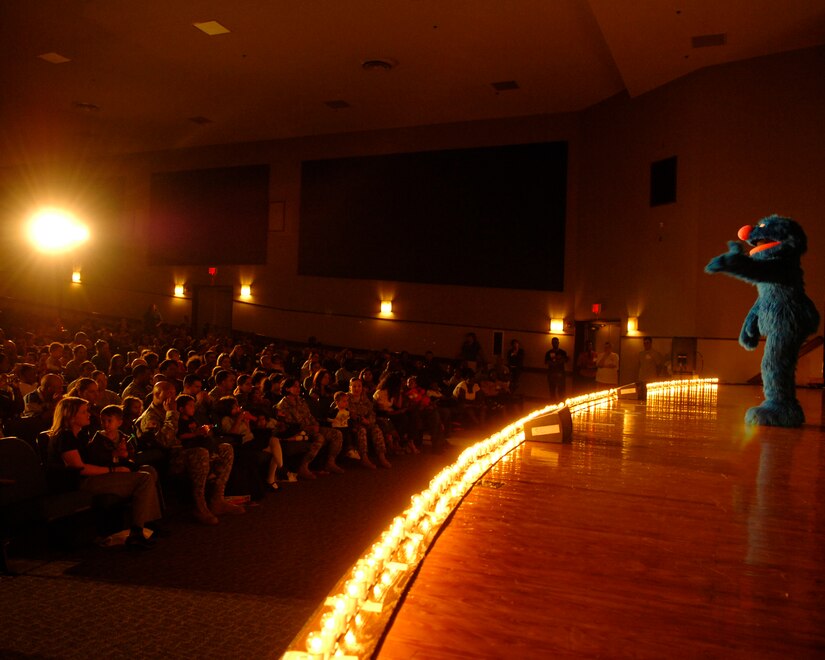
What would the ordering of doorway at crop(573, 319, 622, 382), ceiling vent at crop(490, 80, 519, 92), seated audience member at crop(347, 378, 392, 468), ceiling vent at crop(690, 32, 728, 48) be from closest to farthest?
seated audience member at crop(347, 378, 392, 468), ceiling vent at crop(690, 32, 728, 48), ceiling vent at crop(490, 80, 519, 92), doorway at crop(573, 319, 622, 382)

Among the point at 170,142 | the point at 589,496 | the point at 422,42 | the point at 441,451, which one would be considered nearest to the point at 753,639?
the point at 589,496

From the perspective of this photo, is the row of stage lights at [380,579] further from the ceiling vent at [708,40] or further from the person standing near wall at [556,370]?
the person standing near wall at [556,370]

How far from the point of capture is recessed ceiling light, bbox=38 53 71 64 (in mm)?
12234

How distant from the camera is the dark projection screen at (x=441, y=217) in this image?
1453cm

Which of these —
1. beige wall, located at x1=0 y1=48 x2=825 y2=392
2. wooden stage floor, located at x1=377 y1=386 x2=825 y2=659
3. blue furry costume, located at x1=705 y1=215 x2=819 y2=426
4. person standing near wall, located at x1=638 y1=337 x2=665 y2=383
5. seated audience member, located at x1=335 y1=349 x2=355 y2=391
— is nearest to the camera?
wooden stage floor, located at x1=377 y1=386 x2=825 y2=659

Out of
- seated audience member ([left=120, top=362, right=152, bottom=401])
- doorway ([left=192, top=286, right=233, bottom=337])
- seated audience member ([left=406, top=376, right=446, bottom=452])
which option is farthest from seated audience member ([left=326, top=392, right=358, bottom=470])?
doorway ([left=192, top=286, right=233, bottom=337])

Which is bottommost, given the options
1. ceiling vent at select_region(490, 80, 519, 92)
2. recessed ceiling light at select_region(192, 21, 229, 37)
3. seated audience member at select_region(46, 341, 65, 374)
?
seated audience member at select_region(46, 341, 65, 374)

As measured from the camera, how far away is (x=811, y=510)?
3.50m

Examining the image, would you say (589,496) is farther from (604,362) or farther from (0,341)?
(604,362)

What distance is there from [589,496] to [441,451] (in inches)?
193

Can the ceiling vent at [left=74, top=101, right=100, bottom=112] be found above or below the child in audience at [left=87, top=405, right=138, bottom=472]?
above

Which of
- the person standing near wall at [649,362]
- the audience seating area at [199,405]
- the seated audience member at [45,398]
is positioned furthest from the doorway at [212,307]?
the seated audience member at [45,398]

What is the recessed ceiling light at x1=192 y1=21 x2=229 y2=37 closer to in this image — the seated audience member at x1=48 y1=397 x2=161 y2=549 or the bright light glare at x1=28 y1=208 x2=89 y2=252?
the seated audience member at x1=48 y1=397 x2=161 y2=549

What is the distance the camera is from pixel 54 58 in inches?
488
